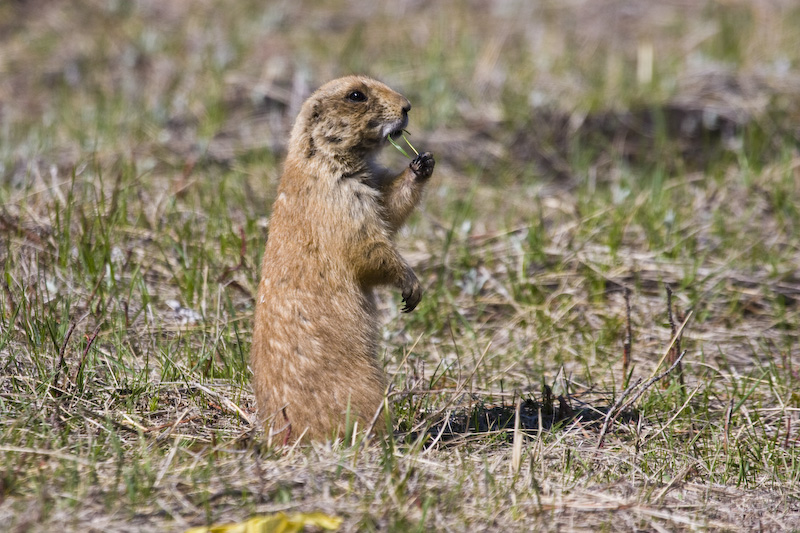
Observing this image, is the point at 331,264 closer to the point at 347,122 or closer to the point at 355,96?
the point at 347,122

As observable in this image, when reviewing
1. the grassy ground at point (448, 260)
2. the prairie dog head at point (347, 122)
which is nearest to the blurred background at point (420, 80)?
the grassy ground at point (448, 260)

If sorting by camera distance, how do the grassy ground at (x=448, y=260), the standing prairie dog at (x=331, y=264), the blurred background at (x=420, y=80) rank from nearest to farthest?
1. the grassy ground at (x=448, y=260)
2. the standing prairie dog at (x=331, y=264)
3. the blurred background at (x=420, y=80)

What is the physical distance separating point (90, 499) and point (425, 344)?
2429 mm

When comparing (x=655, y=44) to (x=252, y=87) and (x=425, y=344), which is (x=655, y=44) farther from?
(x=425, y=344)

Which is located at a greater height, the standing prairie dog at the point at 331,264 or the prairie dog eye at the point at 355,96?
the prairie dog eye at the point at 355,96

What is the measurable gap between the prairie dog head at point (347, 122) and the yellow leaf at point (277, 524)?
1803mm

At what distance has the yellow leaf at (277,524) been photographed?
2754mm

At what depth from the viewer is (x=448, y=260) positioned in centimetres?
574

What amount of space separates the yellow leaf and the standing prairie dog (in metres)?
0.63

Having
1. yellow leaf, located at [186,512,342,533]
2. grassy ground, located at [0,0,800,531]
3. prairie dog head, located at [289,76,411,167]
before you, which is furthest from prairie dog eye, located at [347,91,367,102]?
yellow leaf, located at [186,512,342,533]

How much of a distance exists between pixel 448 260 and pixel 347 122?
5.93ft

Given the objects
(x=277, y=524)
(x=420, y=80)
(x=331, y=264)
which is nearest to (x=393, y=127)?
(x=331, y=264)

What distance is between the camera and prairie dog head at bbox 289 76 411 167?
13.5ft

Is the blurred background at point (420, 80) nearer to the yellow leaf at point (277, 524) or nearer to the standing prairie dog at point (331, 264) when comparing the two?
the standing prairie dog at point (331, 264)
